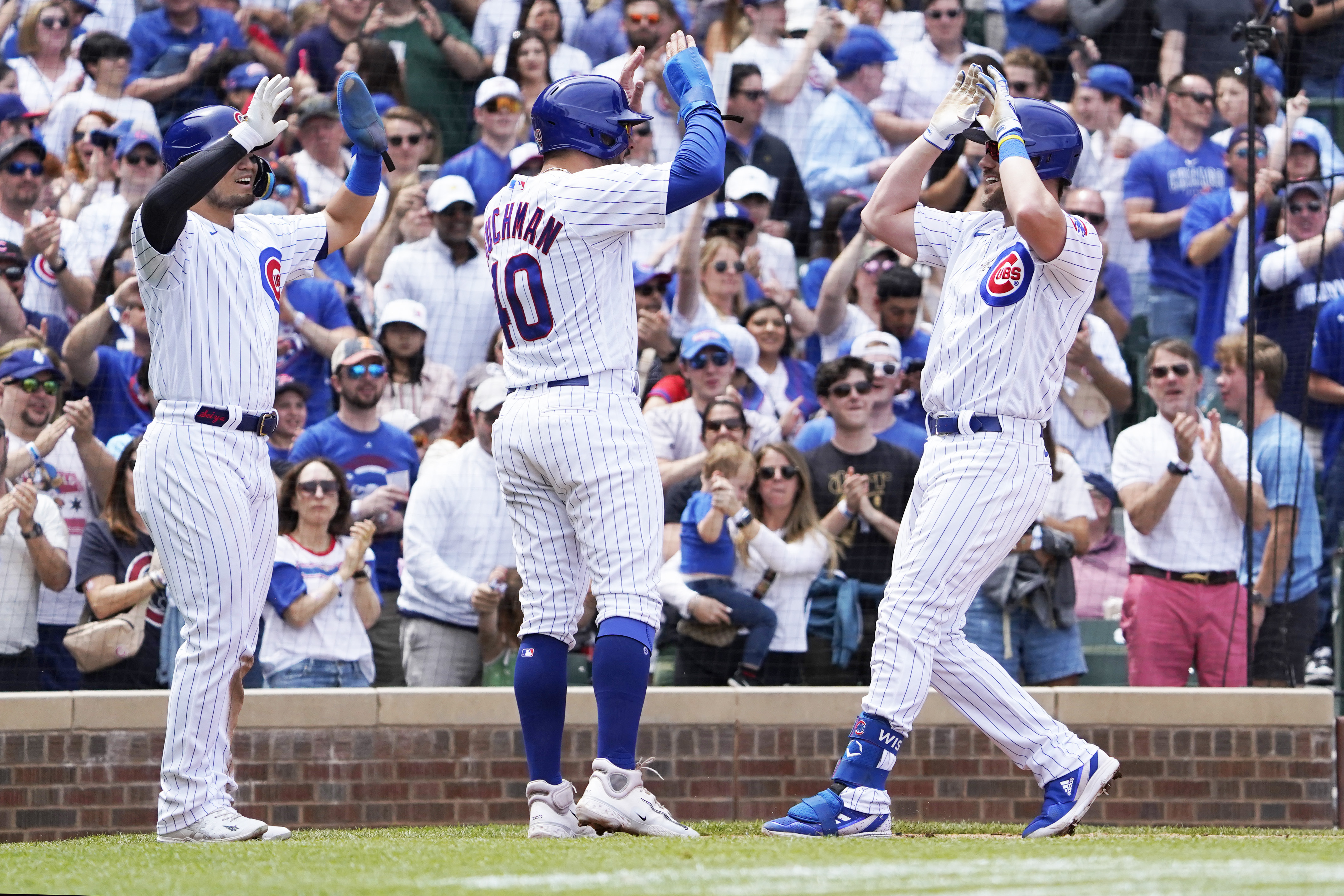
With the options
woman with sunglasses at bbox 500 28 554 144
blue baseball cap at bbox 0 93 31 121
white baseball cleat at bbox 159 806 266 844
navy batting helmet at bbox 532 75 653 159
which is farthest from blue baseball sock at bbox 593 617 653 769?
blue baseball cap at bbox 0 93 31 121

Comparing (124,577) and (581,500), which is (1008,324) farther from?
(124,577)

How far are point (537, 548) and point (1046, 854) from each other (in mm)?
1487

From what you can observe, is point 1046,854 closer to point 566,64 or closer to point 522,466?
point 522,466

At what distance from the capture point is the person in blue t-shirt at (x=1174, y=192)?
875 cm

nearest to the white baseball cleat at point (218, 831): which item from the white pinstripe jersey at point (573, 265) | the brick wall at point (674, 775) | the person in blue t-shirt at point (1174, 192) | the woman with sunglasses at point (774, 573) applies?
the white pinstripe jersey at point (573, 265)

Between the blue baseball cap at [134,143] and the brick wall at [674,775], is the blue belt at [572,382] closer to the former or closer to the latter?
the brick wall at [674,775]

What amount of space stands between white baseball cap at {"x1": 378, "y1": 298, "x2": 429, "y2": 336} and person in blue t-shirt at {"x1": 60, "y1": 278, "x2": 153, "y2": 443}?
104 cm

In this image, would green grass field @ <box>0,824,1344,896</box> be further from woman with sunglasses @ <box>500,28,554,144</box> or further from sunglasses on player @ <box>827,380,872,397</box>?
woman with sunglasses @ <box>500,28,554,144</box>

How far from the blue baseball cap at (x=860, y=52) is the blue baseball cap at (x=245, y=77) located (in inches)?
124

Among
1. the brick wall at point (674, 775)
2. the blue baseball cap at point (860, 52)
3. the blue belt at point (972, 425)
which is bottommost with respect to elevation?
the brick wall at point (674, 775)

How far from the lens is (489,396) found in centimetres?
688

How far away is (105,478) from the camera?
22.5 ft

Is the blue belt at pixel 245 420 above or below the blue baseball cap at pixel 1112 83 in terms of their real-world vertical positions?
below

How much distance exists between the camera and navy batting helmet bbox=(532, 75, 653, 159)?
4.50 metres
